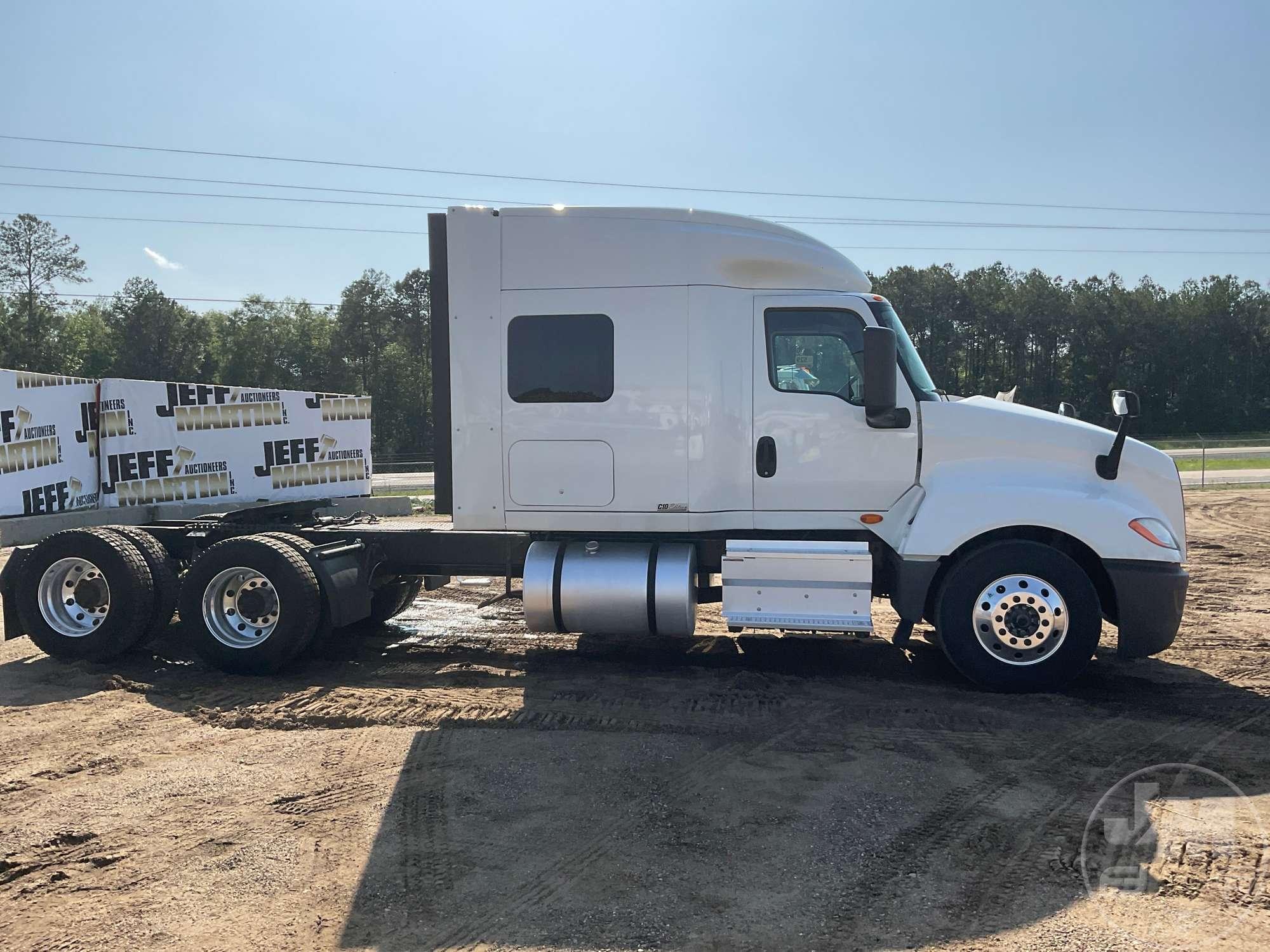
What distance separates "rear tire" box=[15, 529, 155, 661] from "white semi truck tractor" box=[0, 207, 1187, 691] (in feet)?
0.19

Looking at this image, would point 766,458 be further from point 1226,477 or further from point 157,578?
point 1226,477

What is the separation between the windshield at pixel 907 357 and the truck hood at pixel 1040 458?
130 mm

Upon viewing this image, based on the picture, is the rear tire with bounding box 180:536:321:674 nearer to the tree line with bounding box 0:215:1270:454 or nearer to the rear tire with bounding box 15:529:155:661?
the rear tire with bounding box 15:529:155:661

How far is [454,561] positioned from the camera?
7.20 m

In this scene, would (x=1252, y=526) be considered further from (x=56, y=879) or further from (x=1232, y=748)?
(x=56, y=879)

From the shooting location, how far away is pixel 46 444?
1148 cm

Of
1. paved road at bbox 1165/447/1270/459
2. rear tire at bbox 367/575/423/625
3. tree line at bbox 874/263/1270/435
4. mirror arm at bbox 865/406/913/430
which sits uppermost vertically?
tree line at bbox 874/263/1270/435

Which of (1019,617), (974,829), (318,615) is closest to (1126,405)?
(1019,617)

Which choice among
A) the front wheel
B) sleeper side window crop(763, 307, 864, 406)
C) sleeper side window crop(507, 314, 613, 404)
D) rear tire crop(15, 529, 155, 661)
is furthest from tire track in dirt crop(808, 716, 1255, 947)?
rear tire crop(15, 529, 155, 661)

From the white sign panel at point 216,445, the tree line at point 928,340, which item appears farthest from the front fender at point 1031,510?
the tree line at point 928,340

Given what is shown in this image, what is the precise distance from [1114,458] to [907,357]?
1.62m

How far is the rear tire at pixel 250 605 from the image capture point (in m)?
6.64

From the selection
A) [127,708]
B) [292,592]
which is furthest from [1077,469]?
[127,708]

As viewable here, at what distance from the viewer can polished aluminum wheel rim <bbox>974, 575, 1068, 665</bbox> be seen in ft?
19.5
